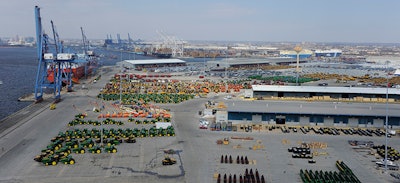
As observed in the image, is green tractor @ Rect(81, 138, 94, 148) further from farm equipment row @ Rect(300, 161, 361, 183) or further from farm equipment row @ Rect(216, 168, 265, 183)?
farm equipment row @ Rect(300, 161, 361, 183)

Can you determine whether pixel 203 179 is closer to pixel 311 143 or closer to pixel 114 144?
pixel 114 144

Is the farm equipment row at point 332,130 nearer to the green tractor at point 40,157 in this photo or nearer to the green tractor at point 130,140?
the green tractor at point 130,140

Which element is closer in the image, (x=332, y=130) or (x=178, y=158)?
(x=178, y=158)

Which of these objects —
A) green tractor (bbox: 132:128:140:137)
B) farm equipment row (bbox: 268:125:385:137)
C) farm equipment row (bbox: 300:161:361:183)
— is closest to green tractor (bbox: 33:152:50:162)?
green tractor (bbox: 132:128:140:137)

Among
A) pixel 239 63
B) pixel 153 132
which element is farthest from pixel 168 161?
pixel 239 63

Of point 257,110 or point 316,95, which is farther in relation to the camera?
point 316,95

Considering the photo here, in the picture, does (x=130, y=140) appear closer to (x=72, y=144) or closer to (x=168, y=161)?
(x=72, y=144)

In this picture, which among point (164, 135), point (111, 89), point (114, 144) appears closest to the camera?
point (114, 144)

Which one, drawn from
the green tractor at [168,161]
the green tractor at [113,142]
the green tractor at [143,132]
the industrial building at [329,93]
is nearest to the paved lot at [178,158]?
A: the green tractor at [168,161]

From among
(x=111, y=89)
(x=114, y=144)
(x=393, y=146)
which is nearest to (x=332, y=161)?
(x=393, y=146)

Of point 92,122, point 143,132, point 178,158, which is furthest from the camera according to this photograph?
point 92,122
